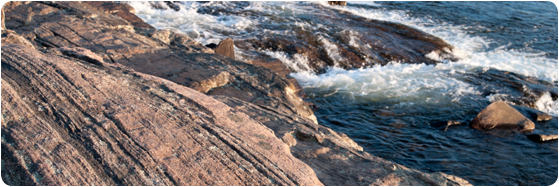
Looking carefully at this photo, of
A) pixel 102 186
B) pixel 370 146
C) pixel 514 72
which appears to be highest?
pixel 102 186

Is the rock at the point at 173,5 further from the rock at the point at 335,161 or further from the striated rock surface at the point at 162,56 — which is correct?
the rock at the point at 335,161

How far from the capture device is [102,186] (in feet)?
8.45

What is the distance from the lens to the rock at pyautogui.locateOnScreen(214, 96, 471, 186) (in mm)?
3462

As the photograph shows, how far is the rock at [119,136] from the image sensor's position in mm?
2674

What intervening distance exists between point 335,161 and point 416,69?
8.11m

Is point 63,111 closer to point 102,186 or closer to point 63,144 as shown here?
point 63,144

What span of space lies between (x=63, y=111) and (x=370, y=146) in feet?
16.6

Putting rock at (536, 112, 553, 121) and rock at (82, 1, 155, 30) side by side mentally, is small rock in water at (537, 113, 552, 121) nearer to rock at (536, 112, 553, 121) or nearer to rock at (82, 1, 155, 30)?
rock at (536, 112, 553, 121)

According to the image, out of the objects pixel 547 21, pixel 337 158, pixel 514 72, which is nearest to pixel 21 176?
pixel 337 158

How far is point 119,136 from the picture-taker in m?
3.02

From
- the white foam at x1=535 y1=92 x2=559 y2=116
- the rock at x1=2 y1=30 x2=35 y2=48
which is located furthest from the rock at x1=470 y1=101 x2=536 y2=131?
the rock at x1=2 y1=30 x2=35 y2=48

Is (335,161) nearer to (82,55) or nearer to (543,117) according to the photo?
(82,55)

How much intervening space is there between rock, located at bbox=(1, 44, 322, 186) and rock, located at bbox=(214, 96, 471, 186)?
29cm

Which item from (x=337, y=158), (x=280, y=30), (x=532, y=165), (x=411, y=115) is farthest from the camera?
(x=280, y=30)
